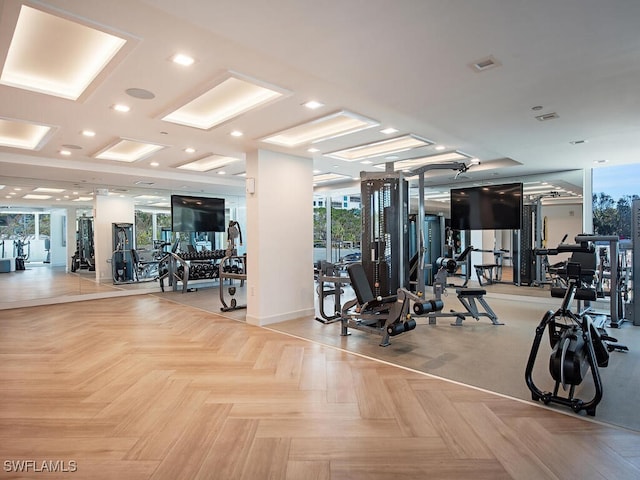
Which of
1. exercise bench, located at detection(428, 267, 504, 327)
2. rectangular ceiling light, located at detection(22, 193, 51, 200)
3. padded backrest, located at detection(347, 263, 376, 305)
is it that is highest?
rectangular ceiling light, located at detection(22, 193, 51, 200)

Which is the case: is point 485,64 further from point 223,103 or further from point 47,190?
point 47,190

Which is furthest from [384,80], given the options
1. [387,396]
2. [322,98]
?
[387,396]

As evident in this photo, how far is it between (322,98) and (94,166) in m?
5.15

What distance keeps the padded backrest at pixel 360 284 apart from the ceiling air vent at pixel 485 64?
2.55m

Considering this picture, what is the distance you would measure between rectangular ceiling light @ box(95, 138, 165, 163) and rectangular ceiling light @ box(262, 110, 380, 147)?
1.93m

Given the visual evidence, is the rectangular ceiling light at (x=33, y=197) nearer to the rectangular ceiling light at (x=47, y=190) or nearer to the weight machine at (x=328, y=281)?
the rectangular ceiling light at (x=47, y=190)

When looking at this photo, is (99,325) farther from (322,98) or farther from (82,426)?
(322,98)

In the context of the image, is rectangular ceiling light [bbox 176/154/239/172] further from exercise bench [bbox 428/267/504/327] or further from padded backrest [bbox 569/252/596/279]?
padded backrest [bbox 569/252/596/279]

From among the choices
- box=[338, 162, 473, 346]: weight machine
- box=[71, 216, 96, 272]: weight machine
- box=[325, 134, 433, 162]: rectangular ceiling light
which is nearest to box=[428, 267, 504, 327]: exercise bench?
box=[338, 162, 473, 346]: weight machine

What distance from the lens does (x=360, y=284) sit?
456 centimetres

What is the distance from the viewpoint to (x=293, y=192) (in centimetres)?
581

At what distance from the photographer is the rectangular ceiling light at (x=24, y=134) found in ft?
15.4

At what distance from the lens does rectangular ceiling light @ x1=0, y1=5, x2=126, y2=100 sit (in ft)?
8.52

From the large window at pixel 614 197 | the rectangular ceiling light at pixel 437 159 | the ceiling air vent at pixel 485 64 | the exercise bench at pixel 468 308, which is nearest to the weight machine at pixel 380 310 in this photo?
the exercise bench at pixel 468 308
